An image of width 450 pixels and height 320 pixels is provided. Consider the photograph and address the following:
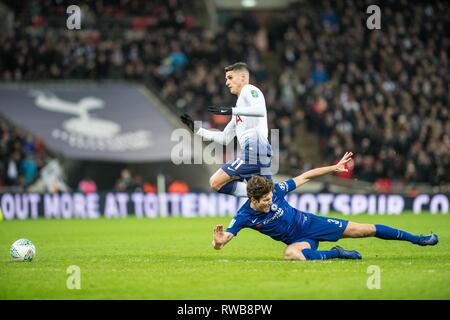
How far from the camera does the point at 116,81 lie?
31406 millimetres

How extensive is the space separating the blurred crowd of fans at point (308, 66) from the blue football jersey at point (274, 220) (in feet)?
55.0

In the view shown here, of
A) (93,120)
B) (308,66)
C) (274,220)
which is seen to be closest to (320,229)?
(274,220)

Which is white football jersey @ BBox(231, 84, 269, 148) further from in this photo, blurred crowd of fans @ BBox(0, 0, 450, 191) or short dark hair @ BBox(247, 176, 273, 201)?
blurred crowd of fans @ BBox(0, 0, 450, 191)

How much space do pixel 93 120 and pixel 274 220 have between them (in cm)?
1888

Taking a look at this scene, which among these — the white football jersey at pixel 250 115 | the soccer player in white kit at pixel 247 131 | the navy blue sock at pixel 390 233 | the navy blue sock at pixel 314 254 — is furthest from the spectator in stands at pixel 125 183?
the navy blue sock at pixel 390 233

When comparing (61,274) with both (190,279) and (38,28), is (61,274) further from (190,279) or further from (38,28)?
(38,28)

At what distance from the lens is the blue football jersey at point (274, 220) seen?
483 inches

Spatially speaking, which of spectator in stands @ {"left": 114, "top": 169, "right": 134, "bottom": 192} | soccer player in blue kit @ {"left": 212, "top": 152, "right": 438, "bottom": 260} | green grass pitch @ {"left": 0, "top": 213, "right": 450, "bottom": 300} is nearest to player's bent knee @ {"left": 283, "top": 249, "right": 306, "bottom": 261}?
soccer player in blue kit @ {"left": 212, "top": 152, "right": 438, "bottom": 260}

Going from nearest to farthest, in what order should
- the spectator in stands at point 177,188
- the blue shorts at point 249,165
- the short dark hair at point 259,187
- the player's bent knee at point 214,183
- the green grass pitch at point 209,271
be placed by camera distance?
the green grass pitch at point 209,271 → the short dark hair at point 259,187 → the blue shorts at point 249,165 → the player's bent knee at point 214,183 → the spectator in stands at point 177,188

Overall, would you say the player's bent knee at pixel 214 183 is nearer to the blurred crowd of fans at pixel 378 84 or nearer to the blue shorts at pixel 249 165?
the blue shorts at pixel 249 165

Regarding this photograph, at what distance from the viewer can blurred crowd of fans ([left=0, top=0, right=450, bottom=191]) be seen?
2983 centimetres

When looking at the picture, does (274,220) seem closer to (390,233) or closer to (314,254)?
(314,254)

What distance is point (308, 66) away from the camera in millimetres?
34062
